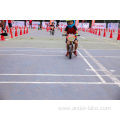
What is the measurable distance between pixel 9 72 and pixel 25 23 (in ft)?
157

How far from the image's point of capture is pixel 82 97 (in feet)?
14.9

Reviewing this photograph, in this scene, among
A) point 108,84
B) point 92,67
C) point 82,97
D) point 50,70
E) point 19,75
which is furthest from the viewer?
point 92,67

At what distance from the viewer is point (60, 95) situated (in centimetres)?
467

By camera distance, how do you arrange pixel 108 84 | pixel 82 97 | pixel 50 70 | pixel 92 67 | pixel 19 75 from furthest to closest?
pixel 92 67 < pixel 50 70 < pixel 19 75 < pixel 108 84 < pixel 82 97

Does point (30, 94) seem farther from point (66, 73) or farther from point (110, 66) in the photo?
point (110, 66)

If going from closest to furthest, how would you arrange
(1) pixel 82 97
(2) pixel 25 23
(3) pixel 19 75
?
1. (1) pixel 82 97
2. (3) pixel 19 75
3. (2) pixel 25 23

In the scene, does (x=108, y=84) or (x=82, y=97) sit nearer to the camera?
(x=82, y=97)
